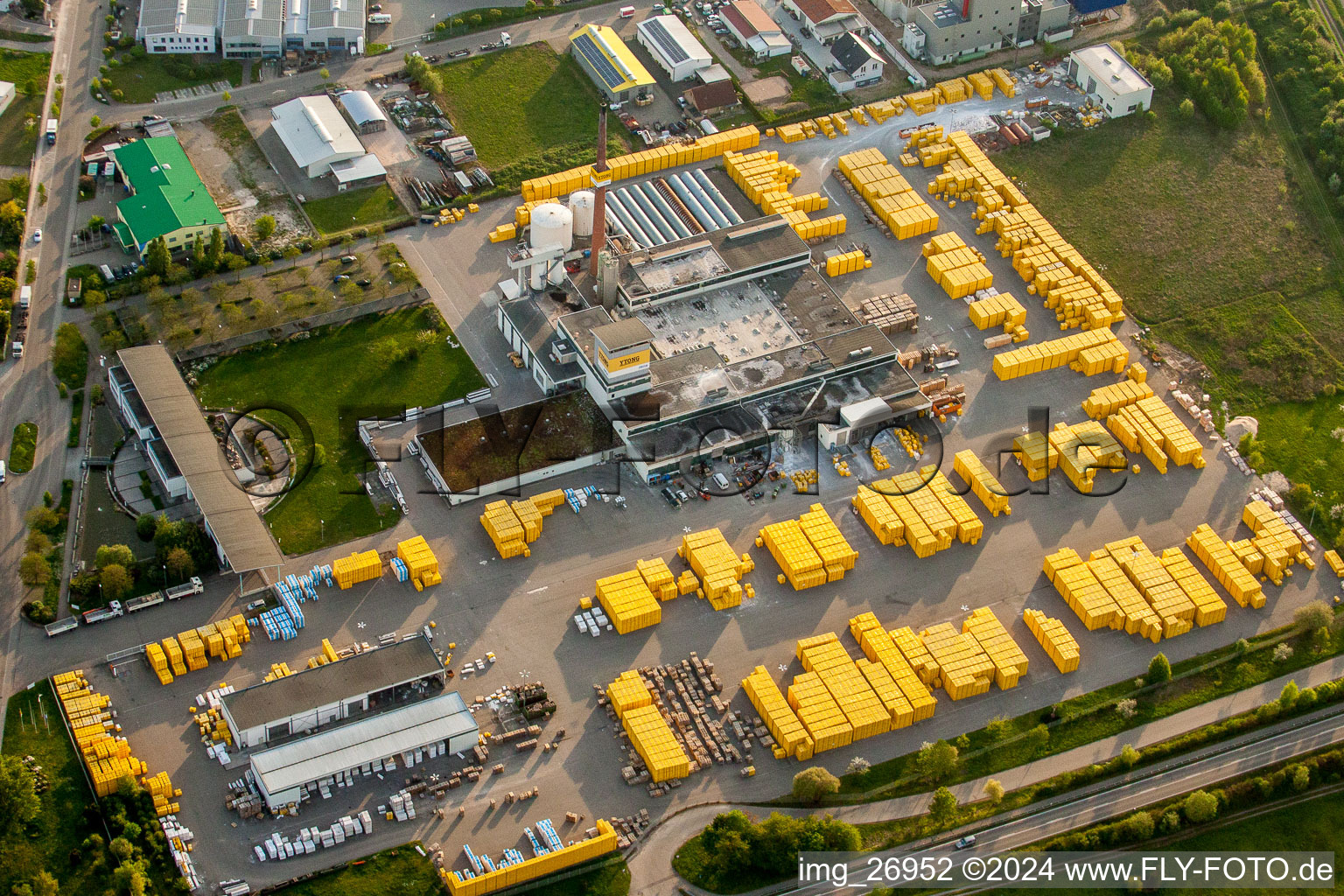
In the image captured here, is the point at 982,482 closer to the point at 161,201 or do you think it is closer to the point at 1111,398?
the point at 1111,398

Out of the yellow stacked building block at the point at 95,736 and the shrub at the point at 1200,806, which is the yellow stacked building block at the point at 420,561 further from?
the shrub at the point at 1200,806

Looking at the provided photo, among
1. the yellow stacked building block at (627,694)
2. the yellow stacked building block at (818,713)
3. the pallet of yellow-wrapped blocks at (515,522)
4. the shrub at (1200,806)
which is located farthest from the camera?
the pallet of yellow-wrapped blocks at (515,522)

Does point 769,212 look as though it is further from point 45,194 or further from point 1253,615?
point 45,194

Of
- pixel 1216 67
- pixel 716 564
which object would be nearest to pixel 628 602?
pixel 716 564

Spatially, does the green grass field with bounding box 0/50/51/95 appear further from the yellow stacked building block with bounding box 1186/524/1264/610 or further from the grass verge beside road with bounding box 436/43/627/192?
the yellow stacked building block with bounding box 1186/524/1264/610

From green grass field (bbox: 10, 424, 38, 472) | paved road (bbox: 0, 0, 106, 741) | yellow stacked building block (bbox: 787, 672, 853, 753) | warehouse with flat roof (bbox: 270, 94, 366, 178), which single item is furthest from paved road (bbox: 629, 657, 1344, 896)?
warehouse with flat roof (bbox: 270, 94, 366, 178)

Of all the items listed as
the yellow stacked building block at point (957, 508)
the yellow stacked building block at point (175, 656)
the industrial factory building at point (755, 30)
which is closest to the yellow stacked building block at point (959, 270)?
the yellow stacked building block at point (957, 508)
